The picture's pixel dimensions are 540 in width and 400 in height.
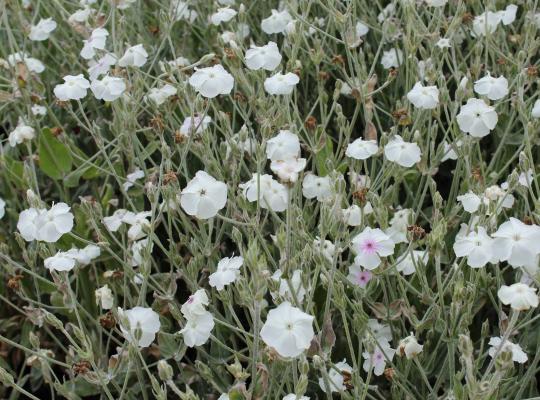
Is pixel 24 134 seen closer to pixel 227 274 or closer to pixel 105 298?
pixel 105 298

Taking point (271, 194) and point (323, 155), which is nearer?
point (271, 194)

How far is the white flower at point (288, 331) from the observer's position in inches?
44.8

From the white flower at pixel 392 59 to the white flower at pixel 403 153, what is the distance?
58 cm

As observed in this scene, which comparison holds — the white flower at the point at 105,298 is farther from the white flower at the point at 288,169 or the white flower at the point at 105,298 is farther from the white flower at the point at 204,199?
the white flower at the point at 288,169

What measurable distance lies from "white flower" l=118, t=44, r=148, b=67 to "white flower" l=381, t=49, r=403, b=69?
0.66 metres

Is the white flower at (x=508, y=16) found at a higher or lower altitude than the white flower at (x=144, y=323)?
higher

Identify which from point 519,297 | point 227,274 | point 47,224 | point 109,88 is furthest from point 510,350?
point 109,88

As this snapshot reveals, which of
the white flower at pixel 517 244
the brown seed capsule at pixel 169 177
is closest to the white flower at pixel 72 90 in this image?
the brown seed capsule at pixel 169 177

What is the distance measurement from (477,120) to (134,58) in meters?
0.78

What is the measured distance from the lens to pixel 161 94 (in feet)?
6.04

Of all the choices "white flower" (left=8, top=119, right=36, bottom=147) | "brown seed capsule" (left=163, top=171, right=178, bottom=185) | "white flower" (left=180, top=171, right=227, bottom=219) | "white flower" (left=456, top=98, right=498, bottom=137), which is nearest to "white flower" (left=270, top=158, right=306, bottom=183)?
"white flower" (left=180, top=171, right=227, bottom=219)

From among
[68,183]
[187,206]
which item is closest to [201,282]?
[187,206]

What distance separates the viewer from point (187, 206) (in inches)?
54.1

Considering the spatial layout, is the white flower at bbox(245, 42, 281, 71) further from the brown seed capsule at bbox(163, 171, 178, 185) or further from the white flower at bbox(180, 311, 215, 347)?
the white flower at bbox(180, 311, 215, 347)
